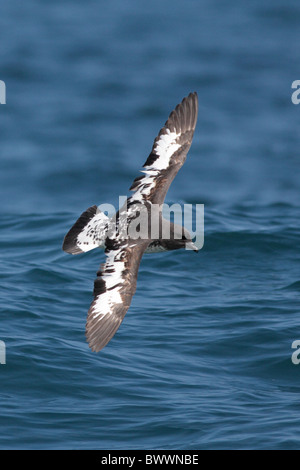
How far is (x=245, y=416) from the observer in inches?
370

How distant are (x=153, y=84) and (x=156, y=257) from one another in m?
7.13

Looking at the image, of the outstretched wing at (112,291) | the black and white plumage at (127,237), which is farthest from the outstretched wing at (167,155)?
the outstretched wing at (112,291)

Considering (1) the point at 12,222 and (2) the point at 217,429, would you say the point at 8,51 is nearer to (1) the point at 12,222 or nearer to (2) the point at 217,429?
(1) the point at 12,222

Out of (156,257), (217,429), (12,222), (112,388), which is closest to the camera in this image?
(217,429)

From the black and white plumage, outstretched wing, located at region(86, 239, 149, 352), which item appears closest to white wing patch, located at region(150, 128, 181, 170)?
the black and white plumage

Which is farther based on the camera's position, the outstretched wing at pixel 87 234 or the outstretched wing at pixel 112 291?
the outstretched wing at pixel 87 234

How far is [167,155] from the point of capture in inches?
396

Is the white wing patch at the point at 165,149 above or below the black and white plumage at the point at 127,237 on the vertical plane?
above

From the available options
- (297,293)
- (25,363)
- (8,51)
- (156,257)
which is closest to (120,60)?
→ (8,51)

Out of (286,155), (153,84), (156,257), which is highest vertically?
(153,84)

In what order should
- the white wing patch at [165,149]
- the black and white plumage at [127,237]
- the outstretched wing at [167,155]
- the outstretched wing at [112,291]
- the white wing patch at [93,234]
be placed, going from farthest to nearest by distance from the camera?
1. the white wing patch at [165,149]
2. the outstretched wing at [167,155]
3. the white wing patch at [93,234]
4. the black and white plumage at [127,237]
5. the outstretched wing at [112,291]

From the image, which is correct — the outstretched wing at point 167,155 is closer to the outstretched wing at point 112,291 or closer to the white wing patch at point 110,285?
the outstretched wing at point 112,291

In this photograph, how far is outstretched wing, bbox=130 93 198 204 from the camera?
9.66 m

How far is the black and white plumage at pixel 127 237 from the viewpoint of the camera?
320 inches
